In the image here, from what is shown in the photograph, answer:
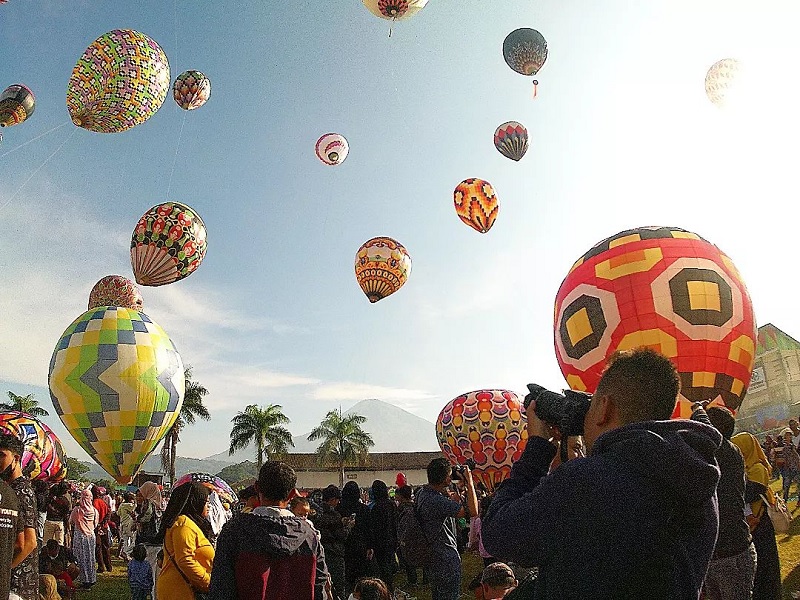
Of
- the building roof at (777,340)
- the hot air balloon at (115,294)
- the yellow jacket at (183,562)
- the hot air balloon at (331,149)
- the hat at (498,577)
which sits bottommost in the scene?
the hat at (498,577)

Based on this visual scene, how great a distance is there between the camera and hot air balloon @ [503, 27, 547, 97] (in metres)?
19.3

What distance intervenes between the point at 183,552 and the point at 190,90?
57.0 feet

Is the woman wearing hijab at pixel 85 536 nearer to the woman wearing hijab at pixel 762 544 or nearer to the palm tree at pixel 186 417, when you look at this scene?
the woman wearing hijab at pixel 762 544

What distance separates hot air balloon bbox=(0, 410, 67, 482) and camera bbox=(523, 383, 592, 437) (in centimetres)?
1380

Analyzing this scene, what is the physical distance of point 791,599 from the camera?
21.7ft

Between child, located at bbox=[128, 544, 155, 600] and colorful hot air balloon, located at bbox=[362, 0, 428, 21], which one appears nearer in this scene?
child, located at bbox=[128, 544, 155, 600]

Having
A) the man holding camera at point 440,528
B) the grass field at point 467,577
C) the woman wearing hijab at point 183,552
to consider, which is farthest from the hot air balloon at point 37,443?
the woman wearing hijab at point 183,552

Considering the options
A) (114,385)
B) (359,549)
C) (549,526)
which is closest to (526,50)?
(114,385)

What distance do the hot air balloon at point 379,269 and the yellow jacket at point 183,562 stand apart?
616 inches

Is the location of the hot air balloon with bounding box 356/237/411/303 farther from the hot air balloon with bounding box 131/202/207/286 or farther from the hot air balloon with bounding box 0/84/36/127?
the hot air balloon with bounding box 0/84/36/127

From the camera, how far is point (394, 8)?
15.5 m

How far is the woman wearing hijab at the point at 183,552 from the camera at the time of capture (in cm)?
438

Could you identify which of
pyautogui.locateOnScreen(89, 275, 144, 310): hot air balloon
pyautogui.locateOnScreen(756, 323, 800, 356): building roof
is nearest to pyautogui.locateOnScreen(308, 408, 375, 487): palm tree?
pyautogui.locateOnScreen(756, 323, 800, 356): building roof

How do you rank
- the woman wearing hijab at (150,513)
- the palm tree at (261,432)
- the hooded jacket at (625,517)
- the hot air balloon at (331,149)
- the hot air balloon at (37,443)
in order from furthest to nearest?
the palm tree at (261,432) → the hot air balloon at (331,149) → the hot air balloon at (37,443) → the woman wearing hijab at (150,513) → the hooded jacket at (625,517)
